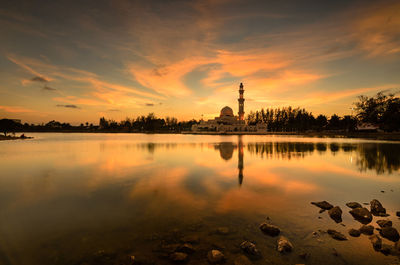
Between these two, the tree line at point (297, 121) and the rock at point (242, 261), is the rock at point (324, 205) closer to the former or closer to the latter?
the rock at point (242, 261)

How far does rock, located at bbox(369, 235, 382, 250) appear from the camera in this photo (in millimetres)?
7375

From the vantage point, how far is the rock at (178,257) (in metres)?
6.62

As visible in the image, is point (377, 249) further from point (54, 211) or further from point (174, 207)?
point (54, 211)

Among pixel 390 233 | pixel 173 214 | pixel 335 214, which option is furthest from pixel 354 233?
pixel 173 214

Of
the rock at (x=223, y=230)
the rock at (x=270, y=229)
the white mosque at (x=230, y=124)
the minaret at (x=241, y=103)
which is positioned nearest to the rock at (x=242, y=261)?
the rock at (x=223, y=230)

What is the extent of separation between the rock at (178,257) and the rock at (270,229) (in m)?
3.24

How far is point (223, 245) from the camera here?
751 cm

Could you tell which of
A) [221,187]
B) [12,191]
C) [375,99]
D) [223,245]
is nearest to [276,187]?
[221,187]

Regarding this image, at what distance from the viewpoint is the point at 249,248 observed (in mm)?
7062

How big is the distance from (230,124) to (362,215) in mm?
146919

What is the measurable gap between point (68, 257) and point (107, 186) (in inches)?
334

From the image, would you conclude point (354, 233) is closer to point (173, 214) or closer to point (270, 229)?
point (270, 229)

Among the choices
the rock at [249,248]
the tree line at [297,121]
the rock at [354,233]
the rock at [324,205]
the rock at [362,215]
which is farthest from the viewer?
the tree line at [297,121]

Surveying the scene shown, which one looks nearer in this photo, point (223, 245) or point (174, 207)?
point (223, 245)
